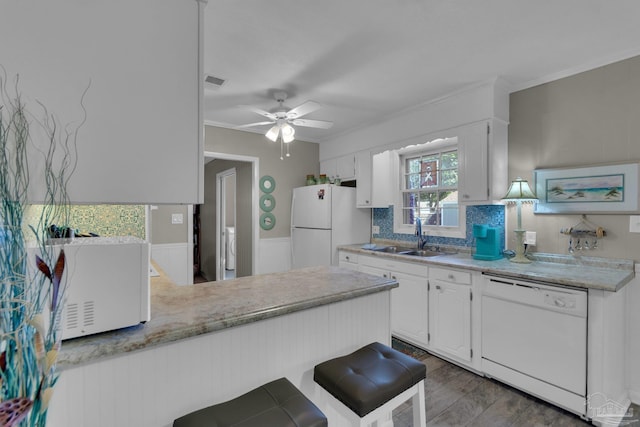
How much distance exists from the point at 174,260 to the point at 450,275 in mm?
3179

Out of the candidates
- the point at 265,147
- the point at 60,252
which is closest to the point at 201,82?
the point at 60,252

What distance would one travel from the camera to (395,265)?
10.2 feet

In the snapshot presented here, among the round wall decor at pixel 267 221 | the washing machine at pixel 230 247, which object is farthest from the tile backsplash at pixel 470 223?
the washing machine at pixel 230 247

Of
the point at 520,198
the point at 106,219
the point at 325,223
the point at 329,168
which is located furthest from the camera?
the point at 329,168

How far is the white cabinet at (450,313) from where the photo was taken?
2.51m

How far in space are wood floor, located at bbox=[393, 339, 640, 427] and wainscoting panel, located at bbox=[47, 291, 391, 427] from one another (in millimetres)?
896

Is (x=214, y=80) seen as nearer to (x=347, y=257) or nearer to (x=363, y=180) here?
(x=363, y=180)

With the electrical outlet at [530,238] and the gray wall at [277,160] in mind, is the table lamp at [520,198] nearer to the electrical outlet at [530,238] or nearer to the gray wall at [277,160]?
the electrical outlet at [530,238]

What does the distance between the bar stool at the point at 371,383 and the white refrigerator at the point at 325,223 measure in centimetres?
249

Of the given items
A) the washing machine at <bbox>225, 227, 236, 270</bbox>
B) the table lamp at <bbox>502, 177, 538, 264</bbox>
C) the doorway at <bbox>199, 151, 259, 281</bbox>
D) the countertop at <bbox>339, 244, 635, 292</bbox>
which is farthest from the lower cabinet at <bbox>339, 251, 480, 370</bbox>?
the washing machine at <bbox>225, 227, 236, 270</bbox>

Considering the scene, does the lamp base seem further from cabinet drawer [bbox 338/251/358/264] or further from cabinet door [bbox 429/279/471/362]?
cabinet drawer [bbox 338/251/358/264]

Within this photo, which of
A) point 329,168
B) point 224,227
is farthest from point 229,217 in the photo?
point 329,168

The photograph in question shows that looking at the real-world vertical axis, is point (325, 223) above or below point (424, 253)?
above

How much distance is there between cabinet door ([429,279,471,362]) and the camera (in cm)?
251
